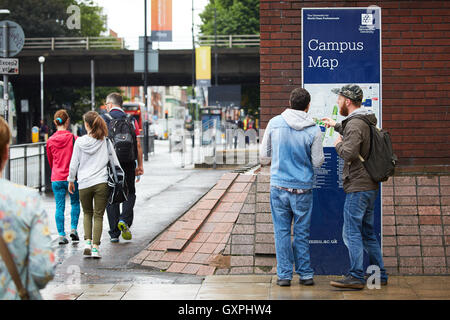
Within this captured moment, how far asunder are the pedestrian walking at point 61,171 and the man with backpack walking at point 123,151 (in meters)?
0.50

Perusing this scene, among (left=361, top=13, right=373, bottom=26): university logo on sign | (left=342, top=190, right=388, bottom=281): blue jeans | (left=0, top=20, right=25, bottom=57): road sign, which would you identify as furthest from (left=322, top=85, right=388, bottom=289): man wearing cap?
(left=0, top=20, right=25, bottom=57): road sign

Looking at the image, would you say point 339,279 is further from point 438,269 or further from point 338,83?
point 338,83

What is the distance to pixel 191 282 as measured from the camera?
689 centimetres

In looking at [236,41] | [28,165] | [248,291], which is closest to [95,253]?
[248,291]

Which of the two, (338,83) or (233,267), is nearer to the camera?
(338,83)

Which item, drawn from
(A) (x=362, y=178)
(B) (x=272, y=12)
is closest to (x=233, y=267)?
(A) (x=362, y=178)

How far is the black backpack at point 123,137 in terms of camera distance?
29.0 ft

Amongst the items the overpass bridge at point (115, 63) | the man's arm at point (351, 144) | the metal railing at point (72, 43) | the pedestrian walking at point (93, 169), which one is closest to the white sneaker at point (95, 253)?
the pedestrian walking at point (93, 169)

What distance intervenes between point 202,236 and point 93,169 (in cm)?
143

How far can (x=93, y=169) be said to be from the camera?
26.5ft

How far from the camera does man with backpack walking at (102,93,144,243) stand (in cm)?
887

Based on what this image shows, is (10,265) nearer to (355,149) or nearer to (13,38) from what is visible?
(355,149)
